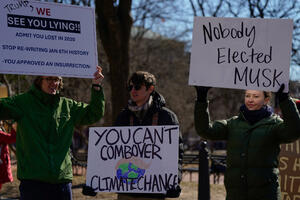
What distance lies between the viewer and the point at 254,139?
Result: 3.66 metres

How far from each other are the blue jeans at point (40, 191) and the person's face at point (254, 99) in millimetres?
1617

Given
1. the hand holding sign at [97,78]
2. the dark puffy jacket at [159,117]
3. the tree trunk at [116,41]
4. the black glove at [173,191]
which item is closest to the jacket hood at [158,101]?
the dark puffy jacket at [159,117]

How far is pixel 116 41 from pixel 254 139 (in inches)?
220

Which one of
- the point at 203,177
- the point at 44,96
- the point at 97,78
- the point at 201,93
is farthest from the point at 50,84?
the point at 203,177

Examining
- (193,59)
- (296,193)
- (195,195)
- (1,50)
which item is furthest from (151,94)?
(195,195)

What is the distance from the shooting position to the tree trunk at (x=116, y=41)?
864 centimetres

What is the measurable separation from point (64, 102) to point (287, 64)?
180 cm

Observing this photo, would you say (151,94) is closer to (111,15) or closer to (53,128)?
(53,128)

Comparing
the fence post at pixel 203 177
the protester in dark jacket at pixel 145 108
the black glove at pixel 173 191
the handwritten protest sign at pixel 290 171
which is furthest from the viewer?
the fence post at pixel 203 177

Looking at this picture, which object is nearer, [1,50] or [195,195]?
[1,50]

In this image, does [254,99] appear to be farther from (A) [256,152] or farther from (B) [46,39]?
(B) [46,39]

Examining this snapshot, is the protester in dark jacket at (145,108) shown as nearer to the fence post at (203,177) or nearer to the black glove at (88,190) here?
the black glove at (88,190)

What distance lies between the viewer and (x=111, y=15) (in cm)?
871

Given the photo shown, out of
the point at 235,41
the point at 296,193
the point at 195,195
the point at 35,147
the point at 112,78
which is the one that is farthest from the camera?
the point at 112,78
